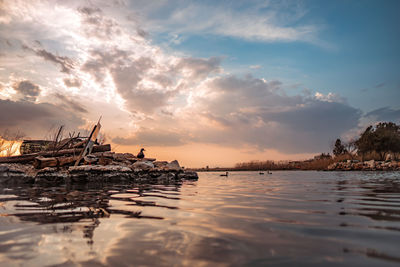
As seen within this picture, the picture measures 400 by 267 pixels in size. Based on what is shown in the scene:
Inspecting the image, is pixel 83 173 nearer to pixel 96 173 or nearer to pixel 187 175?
pixel 96 173

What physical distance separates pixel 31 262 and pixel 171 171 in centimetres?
1153

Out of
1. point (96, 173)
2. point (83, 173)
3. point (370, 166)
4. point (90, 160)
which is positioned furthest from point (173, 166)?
point (370, 166)

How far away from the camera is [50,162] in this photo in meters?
10.8

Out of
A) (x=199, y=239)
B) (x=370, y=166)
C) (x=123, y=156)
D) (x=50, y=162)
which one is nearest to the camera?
(x=199, y=239)

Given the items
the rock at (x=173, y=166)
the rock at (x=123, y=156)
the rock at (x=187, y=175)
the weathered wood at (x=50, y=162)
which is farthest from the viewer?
the rock at (x=123, y=156)

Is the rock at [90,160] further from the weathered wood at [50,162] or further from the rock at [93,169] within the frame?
the rock at [93,169]

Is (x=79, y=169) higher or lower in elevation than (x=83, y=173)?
higher

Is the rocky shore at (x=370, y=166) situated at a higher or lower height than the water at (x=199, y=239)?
lower

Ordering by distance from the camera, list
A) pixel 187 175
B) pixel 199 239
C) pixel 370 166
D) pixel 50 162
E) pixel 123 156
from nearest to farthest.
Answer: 1. pixel 199 239
2. pixel 50 162
3. pixel 187 175
4. pixel 123 156
5. pixel 370 166

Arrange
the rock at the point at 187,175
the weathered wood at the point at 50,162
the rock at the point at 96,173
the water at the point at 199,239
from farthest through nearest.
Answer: the rock at the point at 187,175 < the weathered wood at the point at 50,162 < the rock at the point at 96,173 < the water at the point at 199,239

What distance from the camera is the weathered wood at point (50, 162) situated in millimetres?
10430

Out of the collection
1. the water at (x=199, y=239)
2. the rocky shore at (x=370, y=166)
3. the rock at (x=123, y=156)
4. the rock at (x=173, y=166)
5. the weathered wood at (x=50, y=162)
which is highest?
the rock at (x=123, y=156)

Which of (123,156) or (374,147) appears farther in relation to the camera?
(374,147)

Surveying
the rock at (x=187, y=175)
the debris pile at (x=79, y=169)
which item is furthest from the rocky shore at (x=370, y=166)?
the debris pile at (x=79, y=169)
